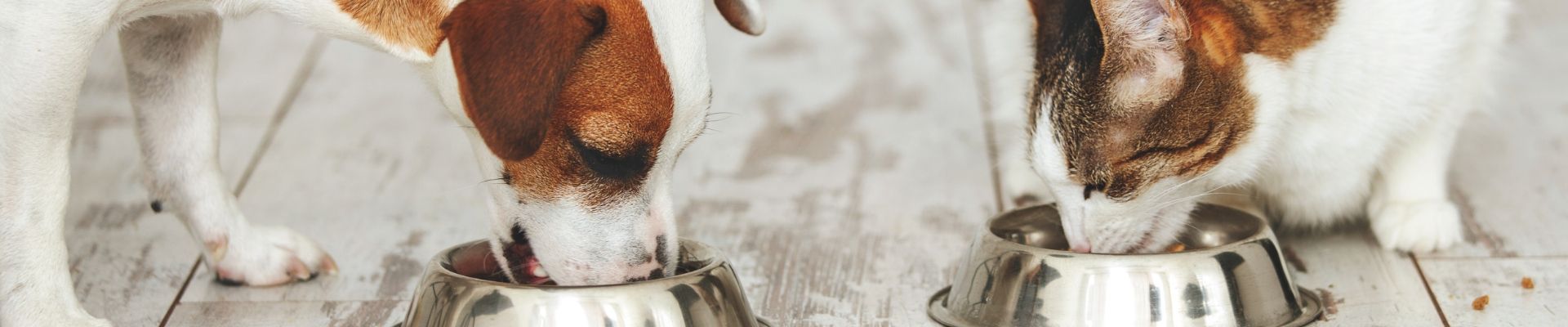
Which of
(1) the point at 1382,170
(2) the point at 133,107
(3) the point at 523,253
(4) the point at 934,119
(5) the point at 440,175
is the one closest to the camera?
(3) the point at 523,253

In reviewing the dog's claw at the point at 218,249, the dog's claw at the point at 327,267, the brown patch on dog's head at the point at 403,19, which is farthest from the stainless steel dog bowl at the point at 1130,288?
the dog's claw at the point at 218,249

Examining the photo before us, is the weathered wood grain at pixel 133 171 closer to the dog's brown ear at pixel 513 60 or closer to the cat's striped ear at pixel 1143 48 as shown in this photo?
the dog's brown ear at pixel 513 60

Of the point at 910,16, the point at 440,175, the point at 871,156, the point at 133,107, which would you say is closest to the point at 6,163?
the point at 133,107

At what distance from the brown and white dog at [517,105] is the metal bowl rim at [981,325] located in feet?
1.22

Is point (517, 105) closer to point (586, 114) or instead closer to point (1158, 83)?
point (586, 114)

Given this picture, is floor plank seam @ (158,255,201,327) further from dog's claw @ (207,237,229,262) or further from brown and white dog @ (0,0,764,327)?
brown and white dog @ (0,0,764,327)

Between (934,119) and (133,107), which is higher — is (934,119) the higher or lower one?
the lower one

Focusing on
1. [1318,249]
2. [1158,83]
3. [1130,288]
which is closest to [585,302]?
[1130,288]

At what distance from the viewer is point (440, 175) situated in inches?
106

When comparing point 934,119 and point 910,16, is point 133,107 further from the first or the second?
point 910,16

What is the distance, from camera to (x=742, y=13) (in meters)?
1.85

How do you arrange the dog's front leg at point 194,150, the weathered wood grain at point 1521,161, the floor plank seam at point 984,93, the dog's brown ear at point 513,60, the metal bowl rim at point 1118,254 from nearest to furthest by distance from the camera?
the dog's brown ear at point 513,60, the metal bowl rim at point 1118,254, the dog's front leg at point 194,150, the weathered wood grain at point 1521,161, the floor plank seam at point 984,93

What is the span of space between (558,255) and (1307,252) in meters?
1.10

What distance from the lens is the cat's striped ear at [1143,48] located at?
1.68 meters
